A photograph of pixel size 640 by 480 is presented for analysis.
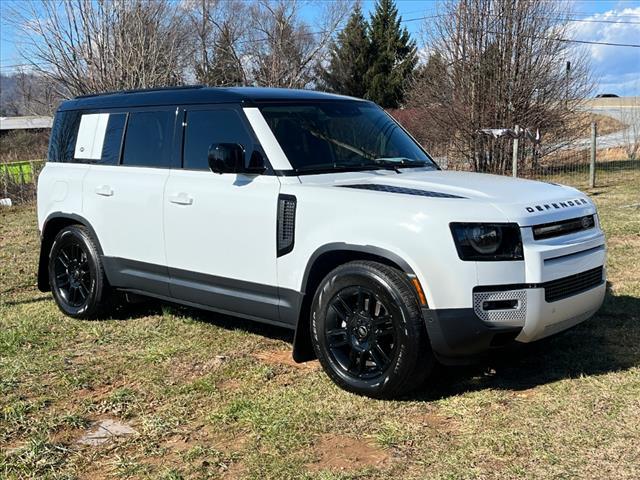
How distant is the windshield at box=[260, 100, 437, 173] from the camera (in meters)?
4.82

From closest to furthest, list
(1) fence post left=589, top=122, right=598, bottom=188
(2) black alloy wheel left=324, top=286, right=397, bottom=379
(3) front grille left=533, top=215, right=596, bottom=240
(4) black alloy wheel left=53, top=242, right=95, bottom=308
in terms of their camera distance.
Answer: (3) front grille left=533, top=215, right=596, bottom=240 < (2) black alloy wheel left=324, top=286, right=397, bottom=379 < (4) black alloy wheel left=53, top=242, right=95, bottom=308 < (1) fence post left=589, top=122, right=598, bottom=188

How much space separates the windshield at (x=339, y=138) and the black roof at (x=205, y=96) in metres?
Answer: 0.11

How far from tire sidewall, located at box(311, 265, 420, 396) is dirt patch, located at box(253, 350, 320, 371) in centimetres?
48

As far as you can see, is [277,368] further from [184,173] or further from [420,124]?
[420,124]

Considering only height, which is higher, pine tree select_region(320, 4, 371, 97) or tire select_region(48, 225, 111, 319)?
pine tree select_region(320, 4, 371, 97)

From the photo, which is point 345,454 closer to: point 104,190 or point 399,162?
point 399,162

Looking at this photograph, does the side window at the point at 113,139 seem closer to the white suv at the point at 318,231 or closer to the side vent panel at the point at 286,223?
the white suv at the point at 318,231

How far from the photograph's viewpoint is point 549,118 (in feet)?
64.3

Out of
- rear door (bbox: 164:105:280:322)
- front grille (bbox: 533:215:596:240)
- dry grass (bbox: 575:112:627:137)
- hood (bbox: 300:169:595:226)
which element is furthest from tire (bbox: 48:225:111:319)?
dry grass (bbox: 575:112:627:137)

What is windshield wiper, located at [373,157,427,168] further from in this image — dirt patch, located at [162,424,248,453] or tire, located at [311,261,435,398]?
dirt patch, located at [162,424,248,453]

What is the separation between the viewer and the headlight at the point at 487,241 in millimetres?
3783

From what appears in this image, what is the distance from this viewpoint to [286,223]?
447 centimetres

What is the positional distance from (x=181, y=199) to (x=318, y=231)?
4.21 ft

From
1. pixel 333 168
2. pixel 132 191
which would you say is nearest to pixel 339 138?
pixel 333 168
